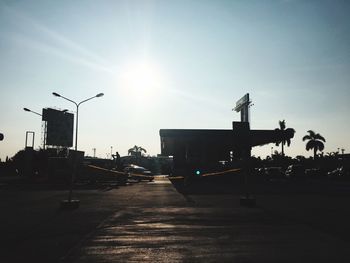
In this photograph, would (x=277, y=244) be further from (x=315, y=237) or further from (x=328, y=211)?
(x=328, y=211)

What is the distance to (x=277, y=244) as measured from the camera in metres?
7.83

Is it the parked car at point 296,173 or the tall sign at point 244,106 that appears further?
the tall sign at point 244,106

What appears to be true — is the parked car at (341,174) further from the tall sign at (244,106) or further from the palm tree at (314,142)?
the palm tree at (314,142)

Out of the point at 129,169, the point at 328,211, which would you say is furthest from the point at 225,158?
the point at 328,211

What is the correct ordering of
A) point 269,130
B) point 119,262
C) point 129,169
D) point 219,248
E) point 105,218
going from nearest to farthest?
point 119,262
point 219,248
point 105,218
point 269,130
point 129,169

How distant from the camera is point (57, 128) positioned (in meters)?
62.9

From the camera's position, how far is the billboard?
→ 61750 mm

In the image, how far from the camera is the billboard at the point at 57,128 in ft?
203

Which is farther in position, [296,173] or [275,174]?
[275,174]

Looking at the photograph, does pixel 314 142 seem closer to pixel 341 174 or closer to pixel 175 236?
pixel 341 174

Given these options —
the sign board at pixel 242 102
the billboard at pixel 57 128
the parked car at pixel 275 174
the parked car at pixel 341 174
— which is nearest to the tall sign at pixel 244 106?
the sign board at pixel 242 102

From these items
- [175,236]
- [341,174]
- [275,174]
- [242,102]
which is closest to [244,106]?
[242,102]

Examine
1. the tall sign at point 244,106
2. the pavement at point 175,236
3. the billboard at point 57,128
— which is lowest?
the pavement at point 175,236

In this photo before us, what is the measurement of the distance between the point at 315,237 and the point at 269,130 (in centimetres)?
4225
